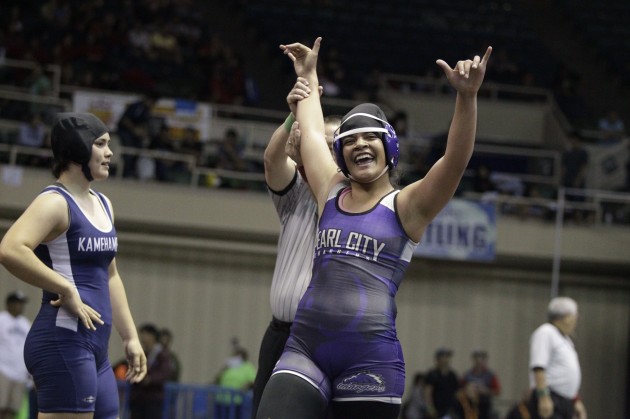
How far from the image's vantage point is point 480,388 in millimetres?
14617

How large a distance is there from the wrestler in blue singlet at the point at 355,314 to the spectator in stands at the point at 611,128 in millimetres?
15512

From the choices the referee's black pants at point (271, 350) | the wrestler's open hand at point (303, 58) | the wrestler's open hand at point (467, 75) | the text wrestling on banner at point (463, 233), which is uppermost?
the text wrestling on banner at point (463, 233)

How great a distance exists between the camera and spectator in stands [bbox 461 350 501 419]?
14305 millimetres

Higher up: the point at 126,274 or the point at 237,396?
the point at 126,274

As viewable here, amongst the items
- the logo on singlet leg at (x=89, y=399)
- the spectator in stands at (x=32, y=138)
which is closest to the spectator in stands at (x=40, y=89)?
the spectator in stands at (x=32, y=138)

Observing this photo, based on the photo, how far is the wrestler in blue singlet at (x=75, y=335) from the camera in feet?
15.4

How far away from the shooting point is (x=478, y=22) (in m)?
22.6

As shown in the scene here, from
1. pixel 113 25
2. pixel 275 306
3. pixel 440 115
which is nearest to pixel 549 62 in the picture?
pixel 440 115

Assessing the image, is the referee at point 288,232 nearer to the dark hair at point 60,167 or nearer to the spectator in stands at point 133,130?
the dark hair at point 60,167

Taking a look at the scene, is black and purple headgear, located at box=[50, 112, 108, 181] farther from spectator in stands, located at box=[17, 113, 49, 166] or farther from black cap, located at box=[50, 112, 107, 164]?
spectator in stands, located at box=[17, 113, 49, 166]

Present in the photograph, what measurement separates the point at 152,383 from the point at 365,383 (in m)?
8.51

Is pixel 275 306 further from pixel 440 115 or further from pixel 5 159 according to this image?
pixel 440 115

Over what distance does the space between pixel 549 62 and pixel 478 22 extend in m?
1.67

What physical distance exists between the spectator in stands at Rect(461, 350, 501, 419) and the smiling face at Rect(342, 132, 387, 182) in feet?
34.1
